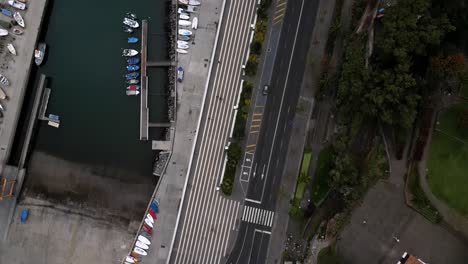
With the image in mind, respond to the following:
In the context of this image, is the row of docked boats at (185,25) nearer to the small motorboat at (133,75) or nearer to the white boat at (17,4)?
the small motorboat at (133,75)

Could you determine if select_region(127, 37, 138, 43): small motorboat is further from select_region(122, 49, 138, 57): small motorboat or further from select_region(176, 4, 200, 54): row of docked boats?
select_region(176, 4, 200, 54): row of docked boats

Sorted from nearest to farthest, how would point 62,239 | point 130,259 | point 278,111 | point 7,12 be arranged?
point 278,111 < point 130,259 < point 62,239 < point 7,12

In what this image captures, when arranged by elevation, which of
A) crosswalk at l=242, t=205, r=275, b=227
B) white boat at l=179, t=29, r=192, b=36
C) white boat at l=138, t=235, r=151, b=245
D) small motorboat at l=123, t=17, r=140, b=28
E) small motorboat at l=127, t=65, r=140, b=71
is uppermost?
small motorboat at l=123, t=17, r=140, b=28

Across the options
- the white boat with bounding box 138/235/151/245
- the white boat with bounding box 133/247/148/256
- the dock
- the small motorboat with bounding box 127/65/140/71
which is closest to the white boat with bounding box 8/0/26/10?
the small motorboat with bounding box 127/65/140/71

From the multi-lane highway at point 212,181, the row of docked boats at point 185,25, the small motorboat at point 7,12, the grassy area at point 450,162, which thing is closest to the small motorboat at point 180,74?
the row of docked boats at point 185,25

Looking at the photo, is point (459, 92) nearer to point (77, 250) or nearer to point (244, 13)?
point (244, 13)

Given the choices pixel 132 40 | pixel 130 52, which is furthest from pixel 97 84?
pixel 132 40

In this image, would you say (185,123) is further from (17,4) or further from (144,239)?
(17,4)
